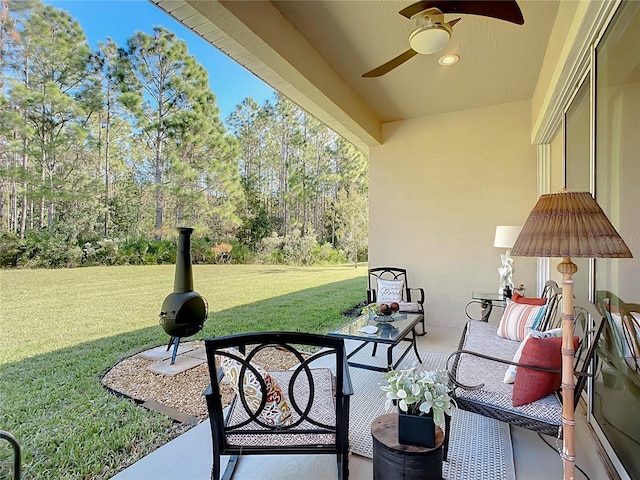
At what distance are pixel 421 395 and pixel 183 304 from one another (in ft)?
7.09

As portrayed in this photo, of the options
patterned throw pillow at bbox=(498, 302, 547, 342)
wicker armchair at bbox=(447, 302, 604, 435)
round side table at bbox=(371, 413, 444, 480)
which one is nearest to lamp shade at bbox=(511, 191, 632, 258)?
wicker armchair at bbox=(447, 302, 604, 435)

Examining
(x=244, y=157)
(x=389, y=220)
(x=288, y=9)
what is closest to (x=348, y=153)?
(x=244, y=157)

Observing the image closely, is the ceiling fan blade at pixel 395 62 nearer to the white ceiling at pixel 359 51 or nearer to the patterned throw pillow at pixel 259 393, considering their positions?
the white ceiling at pixel 359 51

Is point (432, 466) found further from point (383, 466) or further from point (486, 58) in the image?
point (486, 58)

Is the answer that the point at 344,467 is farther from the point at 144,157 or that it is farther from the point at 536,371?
the point at 144,157

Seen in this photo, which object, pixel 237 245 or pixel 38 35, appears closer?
pixel 38 35

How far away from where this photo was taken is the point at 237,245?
712cm

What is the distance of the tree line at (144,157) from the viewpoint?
3098mm

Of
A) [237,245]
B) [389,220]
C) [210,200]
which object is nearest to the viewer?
[389,220]

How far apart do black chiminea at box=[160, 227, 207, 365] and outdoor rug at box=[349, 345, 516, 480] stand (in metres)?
1.53

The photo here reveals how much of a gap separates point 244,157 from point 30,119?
16.7 ft

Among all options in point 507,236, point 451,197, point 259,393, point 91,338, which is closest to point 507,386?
point 259,393

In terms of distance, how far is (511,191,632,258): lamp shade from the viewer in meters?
1.16

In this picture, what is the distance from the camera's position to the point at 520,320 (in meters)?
2.81
